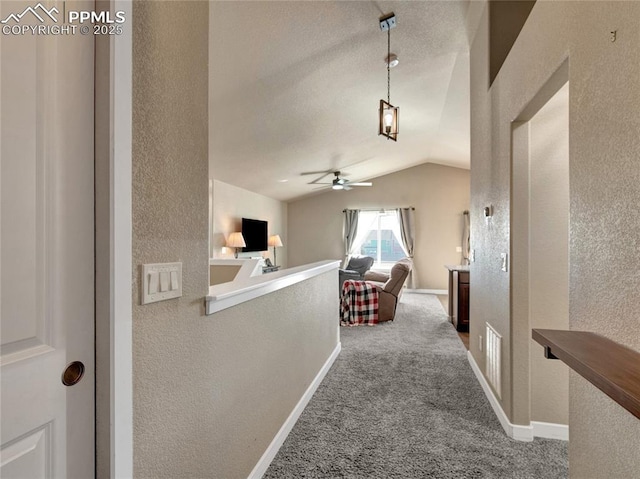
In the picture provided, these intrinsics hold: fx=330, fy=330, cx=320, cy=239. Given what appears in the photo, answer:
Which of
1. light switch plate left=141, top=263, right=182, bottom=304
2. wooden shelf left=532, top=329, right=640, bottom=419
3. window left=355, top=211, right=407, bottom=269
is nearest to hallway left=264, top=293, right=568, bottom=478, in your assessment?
wooden shelf left=532, top=329, right=640, bottom=419

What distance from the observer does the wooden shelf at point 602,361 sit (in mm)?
718

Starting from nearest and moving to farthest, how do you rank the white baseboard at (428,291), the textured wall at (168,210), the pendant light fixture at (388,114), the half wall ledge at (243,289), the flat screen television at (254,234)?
1. the textured wall at (168,210)
2. the half wall ledge at (243,289)
3. the pendant light fixture at (388,114)
4. the flat screen television at (254,234)
5. the white baseboard at (428,291)

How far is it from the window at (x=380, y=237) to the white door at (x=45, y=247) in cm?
810

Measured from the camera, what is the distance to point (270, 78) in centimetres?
335

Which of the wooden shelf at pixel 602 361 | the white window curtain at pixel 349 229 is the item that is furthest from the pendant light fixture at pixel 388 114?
the white window curtain at pixel 349 229

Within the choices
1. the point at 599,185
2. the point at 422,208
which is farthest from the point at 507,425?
the point at 422,208

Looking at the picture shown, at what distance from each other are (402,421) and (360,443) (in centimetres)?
40

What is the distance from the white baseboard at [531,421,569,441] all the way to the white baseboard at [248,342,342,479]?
4.93ft

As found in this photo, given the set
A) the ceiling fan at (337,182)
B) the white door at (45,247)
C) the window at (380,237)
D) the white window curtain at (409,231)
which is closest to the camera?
the white door at (45,247)

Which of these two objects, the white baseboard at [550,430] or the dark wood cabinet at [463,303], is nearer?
the white baseboard at [550,430]

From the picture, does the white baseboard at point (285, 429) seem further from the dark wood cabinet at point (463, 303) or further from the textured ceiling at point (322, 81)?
the textured ceiling at point (322, 81)

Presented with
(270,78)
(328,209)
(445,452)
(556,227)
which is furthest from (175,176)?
(328,209)

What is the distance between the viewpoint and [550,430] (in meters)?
2.08

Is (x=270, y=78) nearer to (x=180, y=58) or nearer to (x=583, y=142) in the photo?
(x=180, y=58)
